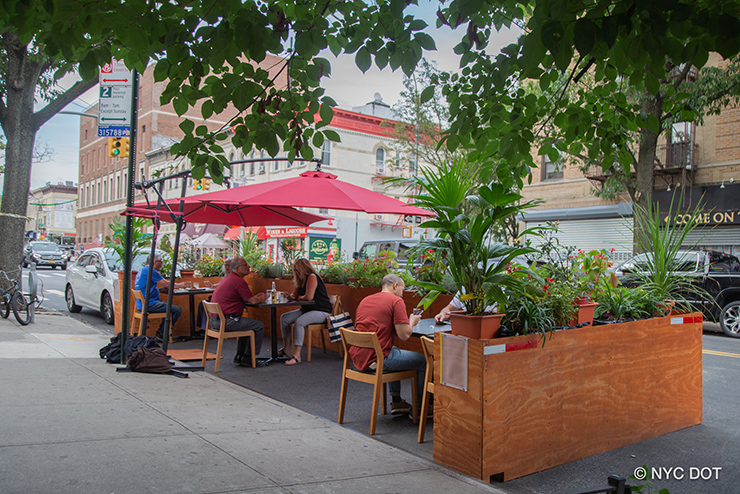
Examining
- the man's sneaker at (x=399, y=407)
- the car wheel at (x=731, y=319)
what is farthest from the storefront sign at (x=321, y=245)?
the man's sneaker at (x=399, y=407)

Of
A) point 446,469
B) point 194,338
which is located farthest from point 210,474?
point 194,338

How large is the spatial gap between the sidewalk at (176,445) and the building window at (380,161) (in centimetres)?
3413

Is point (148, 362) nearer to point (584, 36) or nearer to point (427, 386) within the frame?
point (427, 386)

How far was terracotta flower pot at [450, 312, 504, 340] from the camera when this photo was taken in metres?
4.05

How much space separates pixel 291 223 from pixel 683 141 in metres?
16.5

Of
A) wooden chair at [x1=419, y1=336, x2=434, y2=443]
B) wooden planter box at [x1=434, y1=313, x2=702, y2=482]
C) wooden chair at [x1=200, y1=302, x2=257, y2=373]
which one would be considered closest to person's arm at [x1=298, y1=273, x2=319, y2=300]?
wooden chair at [x1=200, y1=302, x2=257, y2=373]

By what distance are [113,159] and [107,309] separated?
172 ft

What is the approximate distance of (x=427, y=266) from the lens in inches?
302

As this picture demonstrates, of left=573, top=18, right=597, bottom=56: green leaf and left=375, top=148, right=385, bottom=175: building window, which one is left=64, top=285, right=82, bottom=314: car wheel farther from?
left=375, top=148, right=385, bottom=175: building window

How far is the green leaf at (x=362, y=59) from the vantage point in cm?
403

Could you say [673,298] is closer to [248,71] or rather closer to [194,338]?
[248,71]

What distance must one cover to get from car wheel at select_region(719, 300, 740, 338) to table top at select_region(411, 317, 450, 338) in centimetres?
889

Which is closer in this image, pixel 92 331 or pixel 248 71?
pixel 248 71

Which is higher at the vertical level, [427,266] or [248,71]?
[248,71]
